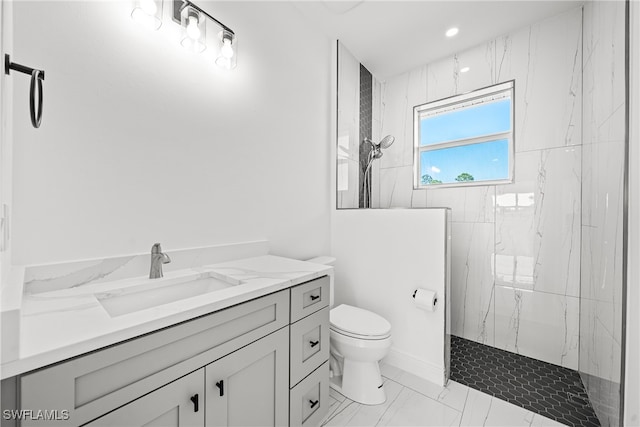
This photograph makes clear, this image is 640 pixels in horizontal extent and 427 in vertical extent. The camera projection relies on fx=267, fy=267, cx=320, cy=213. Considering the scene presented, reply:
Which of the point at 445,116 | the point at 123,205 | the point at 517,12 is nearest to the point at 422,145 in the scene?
the point at 445,116

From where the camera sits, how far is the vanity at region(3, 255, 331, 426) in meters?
0.65

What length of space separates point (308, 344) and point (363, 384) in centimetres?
60

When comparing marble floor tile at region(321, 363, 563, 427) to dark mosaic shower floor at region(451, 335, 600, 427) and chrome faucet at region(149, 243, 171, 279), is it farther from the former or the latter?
chrome faucet at region(149, 243, 171, 279)

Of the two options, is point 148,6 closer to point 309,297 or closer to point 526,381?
point 309,297

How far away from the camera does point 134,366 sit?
731mm

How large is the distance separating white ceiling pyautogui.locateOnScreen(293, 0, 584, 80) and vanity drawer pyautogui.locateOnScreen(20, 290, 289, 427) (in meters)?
2.18

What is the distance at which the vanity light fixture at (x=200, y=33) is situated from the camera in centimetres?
133

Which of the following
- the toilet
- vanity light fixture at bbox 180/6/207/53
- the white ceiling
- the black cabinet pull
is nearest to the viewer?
the black cabinet pull

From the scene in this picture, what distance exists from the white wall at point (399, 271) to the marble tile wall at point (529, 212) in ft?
2.51

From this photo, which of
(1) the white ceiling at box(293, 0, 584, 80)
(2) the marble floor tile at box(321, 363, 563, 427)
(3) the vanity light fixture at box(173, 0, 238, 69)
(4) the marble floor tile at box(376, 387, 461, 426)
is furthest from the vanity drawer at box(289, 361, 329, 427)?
(1) the white ceiling at box(293, 0, 584, 80)

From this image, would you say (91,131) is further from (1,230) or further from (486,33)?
(486,33)

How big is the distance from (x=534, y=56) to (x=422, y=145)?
1045 millimetres

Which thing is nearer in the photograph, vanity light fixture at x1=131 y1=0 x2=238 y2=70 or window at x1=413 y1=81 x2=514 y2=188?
vanity light fixture at x1=131 y1=0 x2=238 y2=70

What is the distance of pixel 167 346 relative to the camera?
80 cm
